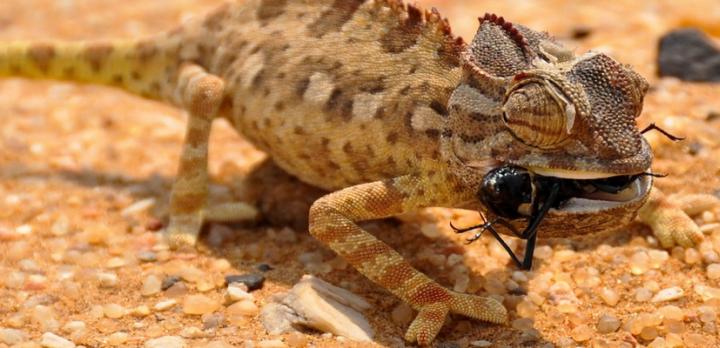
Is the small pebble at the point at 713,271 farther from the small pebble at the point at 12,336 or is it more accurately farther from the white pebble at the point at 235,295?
the small pebble at the point at 12,336

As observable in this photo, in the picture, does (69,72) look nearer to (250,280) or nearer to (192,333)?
(250,280)

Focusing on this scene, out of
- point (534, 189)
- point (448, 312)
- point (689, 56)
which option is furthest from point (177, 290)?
point (689, 56)

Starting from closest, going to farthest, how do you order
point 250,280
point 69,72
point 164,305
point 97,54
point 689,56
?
1. point 164,305
2. point 250,280
3. point 97,54
4. point 69,72
5. point 689,56

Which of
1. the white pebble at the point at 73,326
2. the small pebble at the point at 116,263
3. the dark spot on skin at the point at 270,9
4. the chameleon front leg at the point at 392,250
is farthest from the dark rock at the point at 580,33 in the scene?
the white pebble at the point at 73,326

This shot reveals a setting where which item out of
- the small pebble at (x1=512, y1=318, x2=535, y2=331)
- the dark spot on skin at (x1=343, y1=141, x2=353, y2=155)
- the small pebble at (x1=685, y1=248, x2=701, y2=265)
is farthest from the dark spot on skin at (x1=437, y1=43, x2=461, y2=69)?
the small pebble at (x1=685, y1=248, x2=701, y2=265)

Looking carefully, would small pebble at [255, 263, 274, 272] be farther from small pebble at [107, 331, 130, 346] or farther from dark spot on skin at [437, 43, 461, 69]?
dark spot on skin at [437, 43, 461, 69]

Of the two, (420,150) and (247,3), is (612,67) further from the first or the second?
(247,3)

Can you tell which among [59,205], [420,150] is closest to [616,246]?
[420,150]
